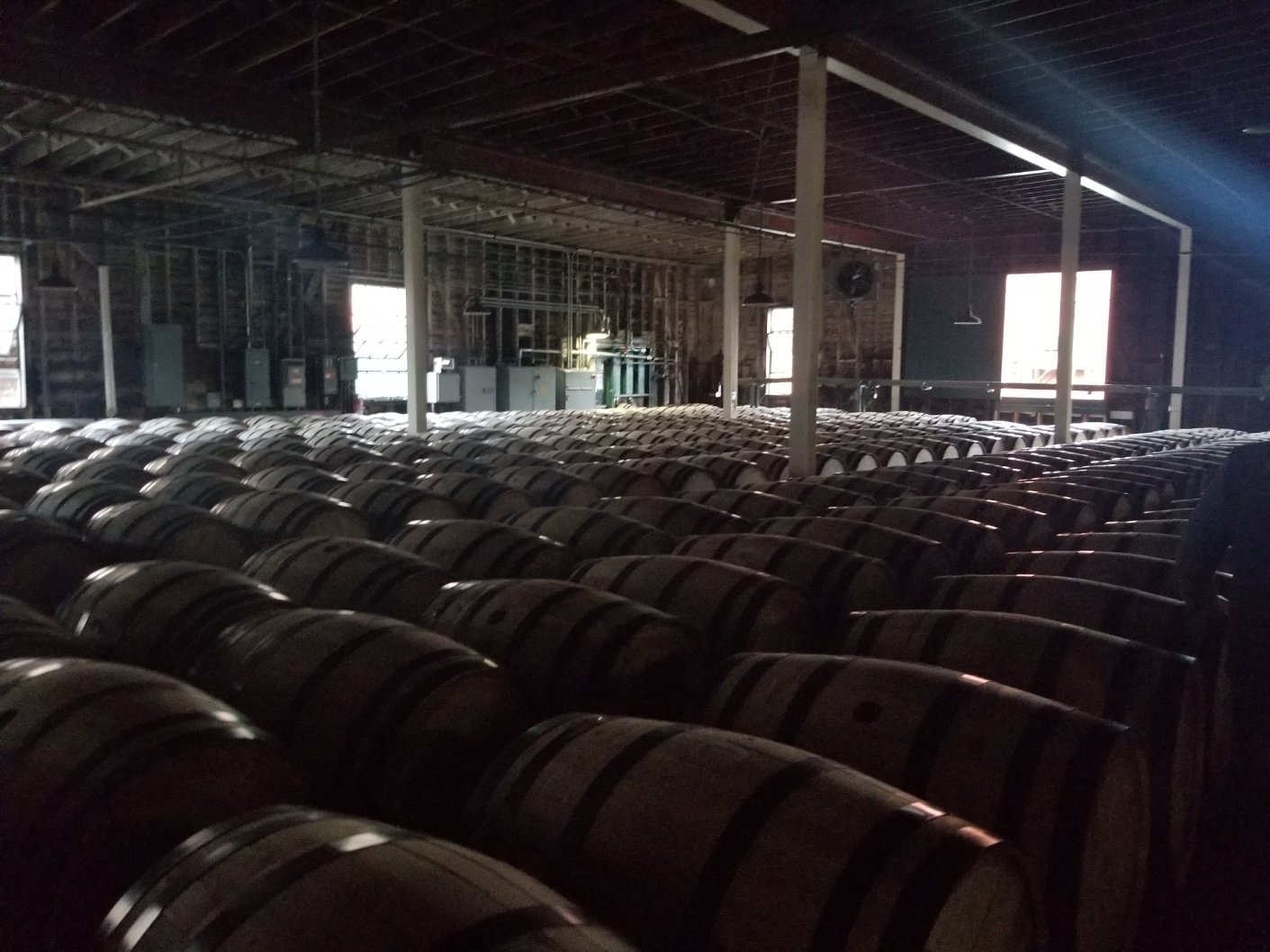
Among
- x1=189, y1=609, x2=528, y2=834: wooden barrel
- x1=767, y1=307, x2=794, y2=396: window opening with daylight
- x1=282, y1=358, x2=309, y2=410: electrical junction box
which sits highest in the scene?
x1=767, y1=307, x2=794, y2=396: window opening with daylight

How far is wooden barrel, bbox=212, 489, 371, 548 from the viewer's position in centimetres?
491

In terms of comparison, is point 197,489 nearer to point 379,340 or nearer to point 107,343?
point 107,343

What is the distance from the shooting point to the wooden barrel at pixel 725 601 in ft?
11.1

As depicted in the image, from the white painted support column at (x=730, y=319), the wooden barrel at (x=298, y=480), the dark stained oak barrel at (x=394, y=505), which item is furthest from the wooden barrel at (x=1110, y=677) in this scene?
the white painted support column at (x=730, y=319)

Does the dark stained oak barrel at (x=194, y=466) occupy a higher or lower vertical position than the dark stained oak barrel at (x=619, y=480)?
higher

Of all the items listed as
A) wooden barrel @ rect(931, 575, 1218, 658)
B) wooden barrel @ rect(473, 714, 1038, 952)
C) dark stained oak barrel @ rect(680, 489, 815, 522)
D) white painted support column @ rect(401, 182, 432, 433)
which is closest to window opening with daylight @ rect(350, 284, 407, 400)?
white painted support column @ rect(401, 182, 432, 433)

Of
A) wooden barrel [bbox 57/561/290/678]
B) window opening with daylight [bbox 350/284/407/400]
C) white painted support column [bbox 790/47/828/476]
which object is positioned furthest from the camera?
window opening with daylight [bbox 350/284/407/400]

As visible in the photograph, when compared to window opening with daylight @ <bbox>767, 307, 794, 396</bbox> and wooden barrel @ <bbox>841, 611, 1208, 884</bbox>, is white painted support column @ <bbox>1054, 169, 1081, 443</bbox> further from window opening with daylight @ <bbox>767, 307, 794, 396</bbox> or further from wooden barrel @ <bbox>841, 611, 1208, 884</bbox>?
window opening with daylight @ <bbox>767, 307, 794, 396</bbox>

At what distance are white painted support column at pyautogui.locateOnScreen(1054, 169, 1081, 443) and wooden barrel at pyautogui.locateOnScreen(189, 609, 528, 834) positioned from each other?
41.6 feet

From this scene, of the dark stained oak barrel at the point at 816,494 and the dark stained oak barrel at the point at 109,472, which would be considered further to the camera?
the dark stained oak barrel at the point at 109,472

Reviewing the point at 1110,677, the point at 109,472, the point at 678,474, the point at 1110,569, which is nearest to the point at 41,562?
the point at 109,472

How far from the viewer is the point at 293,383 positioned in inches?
797

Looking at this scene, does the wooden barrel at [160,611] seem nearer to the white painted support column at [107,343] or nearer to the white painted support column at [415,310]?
the white painted support column at [415,310]

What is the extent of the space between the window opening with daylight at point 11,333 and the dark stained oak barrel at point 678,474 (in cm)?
1578
